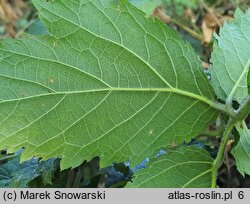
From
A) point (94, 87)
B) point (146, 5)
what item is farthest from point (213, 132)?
point (94, 87)

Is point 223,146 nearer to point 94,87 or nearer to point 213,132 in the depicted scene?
point 94,87

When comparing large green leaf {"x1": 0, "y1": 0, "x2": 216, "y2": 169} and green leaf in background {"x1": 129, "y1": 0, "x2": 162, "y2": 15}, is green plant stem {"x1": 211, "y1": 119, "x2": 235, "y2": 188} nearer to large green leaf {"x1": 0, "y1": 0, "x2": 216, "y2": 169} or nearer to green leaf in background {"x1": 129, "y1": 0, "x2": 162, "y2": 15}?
large green leaf {"x1": 0, "y1": 0, "x2": 216, "y2": 169}

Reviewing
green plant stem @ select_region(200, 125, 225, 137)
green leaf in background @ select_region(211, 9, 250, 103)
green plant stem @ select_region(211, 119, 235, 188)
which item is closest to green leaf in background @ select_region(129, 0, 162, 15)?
green plant stem @ select_region(200, 125, 225, 137)

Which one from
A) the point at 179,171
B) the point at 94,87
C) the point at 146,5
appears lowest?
the point at 179,171

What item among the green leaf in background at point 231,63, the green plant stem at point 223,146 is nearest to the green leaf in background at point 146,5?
the green leaf in background at point 231,63
